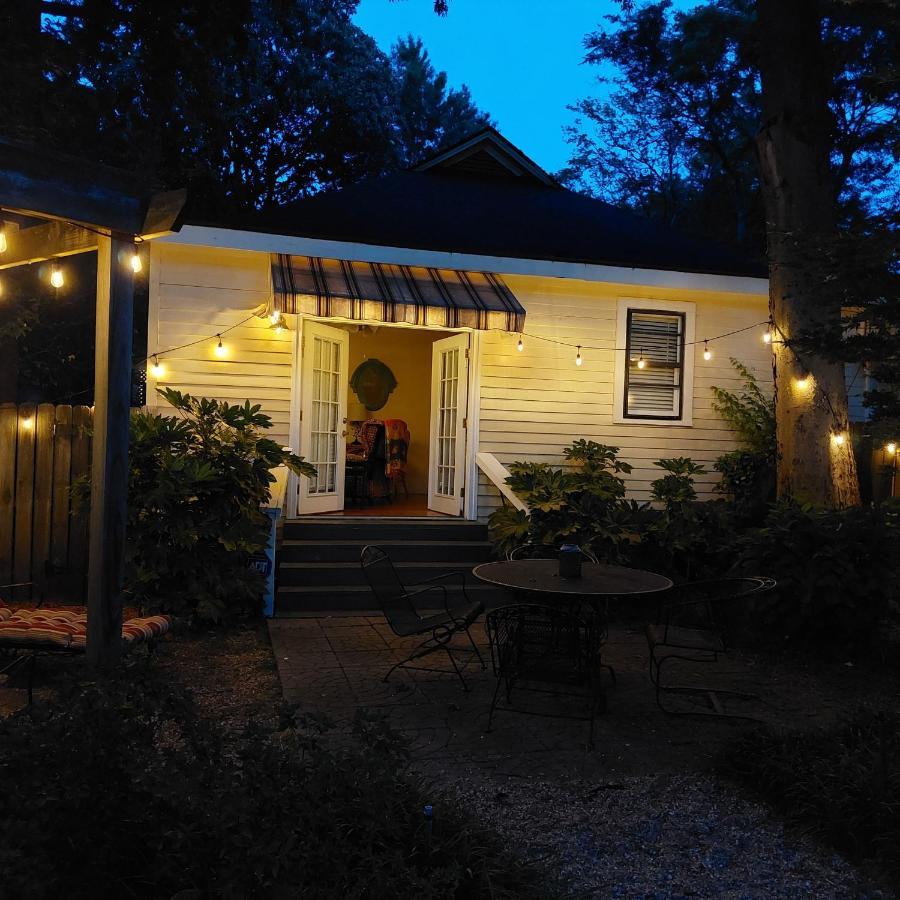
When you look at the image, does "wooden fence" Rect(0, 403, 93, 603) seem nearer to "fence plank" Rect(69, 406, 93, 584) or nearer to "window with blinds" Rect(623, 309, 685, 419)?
"fence plank" Rect(69, 406, 93, 584)

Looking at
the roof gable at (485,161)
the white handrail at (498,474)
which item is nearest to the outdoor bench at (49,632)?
the white handrail at (498,474)

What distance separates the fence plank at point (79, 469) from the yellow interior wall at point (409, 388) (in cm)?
661

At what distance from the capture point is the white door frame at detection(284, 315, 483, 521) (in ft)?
28.0

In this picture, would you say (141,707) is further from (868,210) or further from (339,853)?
(868,210)

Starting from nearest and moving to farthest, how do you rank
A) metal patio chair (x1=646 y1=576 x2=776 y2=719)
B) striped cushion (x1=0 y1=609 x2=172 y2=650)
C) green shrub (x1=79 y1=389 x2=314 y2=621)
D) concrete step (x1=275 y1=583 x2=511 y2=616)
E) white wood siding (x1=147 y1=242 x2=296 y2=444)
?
striped cushion (x1=0 y1=609 x2=172 y2=650) < metal patio chair (x1=646 y1=576 x2=776 y2=719) < green shrub (x1=79 y1=389 x2=314 y2=621) < concrete step (x1=275 y1=583 x2=511 y2=616) < white wood siding (x1=147 y1=242 x2=296 y2=444)

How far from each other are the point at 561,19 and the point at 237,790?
20779cm

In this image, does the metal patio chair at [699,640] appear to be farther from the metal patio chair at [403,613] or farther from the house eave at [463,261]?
the house eave at [463,261]

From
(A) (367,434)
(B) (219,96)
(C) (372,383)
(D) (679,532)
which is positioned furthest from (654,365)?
(B) (219,96)

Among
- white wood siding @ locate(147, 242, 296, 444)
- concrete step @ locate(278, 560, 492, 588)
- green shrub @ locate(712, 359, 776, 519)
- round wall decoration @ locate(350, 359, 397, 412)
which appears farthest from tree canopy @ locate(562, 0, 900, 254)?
concrete step @ locate(278, 560, 492, 588)

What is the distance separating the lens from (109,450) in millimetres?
4363

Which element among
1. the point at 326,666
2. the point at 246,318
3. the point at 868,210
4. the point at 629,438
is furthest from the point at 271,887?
the point at 868,210

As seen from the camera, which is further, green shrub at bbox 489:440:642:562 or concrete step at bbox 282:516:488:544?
concrete step at bbox 282:516:488:544

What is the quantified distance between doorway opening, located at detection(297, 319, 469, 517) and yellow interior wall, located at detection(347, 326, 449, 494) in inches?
14.3

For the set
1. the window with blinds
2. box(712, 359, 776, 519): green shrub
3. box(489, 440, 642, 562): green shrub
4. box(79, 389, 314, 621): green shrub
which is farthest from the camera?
the window with blinds
